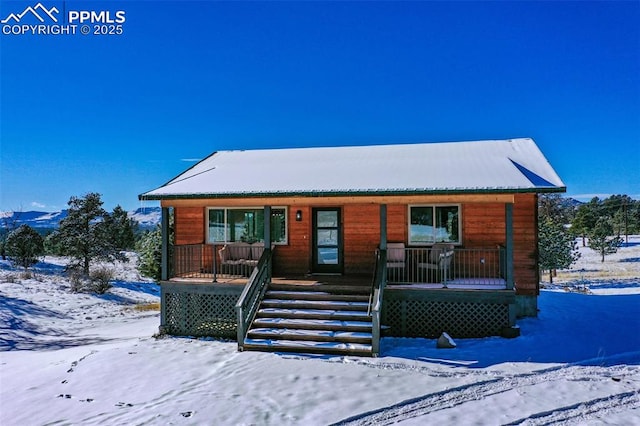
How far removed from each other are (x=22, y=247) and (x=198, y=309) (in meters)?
17.8

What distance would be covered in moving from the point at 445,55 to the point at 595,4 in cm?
615

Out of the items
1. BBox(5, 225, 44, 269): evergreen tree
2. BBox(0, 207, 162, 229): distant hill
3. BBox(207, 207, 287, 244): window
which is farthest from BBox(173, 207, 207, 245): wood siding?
BBox(0, 207, 162, 229): distant hill

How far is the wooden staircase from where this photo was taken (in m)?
8.20

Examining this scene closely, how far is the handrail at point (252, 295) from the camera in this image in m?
8.60

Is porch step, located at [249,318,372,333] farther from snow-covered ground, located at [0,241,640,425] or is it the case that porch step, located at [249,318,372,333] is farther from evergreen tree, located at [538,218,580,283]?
evergreen tree, located at [538,218,580,283]

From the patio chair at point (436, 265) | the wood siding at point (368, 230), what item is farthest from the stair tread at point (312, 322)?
the wood siding at point (368, 230)

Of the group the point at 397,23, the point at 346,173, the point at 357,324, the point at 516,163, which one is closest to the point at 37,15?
the point at 346,173

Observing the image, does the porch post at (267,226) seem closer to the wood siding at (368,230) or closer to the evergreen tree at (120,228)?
the wood siding at (368,230)

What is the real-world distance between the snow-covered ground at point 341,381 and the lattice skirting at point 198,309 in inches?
19.5

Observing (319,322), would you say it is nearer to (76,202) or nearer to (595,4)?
(595,4)

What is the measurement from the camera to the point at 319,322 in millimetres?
8773

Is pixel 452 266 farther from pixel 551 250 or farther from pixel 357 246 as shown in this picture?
pixel 551 250

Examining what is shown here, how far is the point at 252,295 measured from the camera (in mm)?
9328

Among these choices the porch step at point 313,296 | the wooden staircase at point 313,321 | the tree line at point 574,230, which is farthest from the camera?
the tree line at point 574,230
